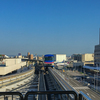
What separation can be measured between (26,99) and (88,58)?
2933 inches

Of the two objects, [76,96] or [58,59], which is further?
[58,59]

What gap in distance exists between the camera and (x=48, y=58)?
99.7 ft

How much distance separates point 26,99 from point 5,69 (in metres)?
16.0

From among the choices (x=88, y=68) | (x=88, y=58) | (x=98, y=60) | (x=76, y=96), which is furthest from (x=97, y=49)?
(x=88, y=58)

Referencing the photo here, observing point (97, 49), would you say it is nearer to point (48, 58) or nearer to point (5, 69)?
point (48, 58)

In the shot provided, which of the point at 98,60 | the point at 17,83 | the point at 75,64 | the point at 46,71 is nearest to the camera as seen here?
the point at 17,83

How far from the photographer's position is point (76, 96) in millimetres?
1447

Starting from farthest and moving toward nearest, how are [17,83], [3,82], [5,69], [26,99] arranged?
1. [5,69]
2. [17,83]
3. [3,82]
4. [26,99]

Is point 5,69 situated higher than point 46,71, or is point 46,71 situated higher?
point 5,69

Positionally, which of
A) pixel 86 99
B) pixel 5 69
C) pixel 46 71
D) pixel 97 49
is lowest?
pixel 46 71

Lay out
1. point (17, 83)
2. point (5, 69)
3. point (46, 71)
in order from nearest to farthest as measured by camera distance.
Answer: point (17, 83) → point (5, 69) → point (46, 71)

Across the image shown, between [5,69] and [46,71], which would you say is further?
[46,71]

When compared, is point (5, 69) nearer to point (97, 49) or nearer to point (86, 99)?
point (86, 99)

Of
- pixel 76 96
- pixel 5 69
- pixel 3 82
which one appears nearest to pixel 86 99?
pixel 76 96
